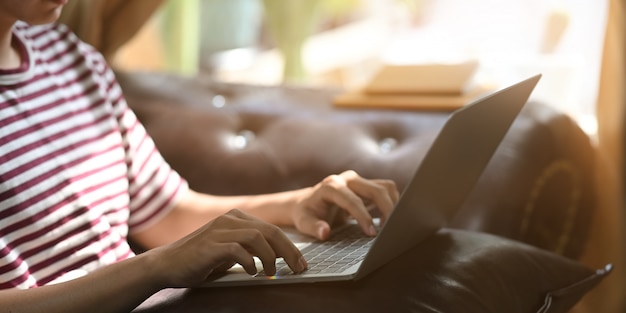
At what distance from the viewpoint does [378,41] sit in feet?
8.97

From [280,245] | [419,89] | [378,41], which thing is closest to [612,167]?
[419,89]

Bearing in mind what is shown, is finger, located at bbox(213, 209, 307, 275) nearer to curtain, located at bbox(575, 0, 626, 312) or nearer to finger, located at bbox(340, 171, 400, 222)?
finger, located at bbox(340, 171, 400, 222)

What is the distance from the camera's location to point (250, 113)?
4.75 feet

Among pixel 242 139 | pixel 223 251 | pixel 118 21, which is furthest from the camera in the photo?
pixel 118 21

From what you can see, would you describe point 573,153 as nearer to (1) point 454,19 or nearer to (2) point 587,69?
(2) point 587,69

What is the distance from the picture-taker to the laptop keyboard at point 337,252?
819 mm

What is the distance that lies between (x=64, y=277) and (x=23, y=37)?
1.00 feet

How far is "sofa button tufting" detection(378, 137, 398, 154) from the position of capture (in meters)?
1.33

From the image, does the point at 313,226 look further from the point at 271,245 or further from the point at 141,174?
the point at 141,174

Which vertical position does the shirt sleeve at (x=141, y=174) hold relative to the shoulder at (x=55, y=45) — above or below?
below

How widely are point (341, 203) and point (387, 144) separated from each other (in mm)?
407

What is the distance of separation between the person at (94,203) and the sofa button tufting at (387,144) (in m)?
0.29

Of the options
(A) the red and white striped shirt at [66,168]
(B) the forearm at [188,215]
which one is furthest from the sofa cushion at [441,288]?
(B) the forearm at [188,215]

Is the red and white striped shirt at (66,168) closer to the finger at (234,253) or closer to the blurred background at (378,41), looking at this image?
the finger at (234,253)
